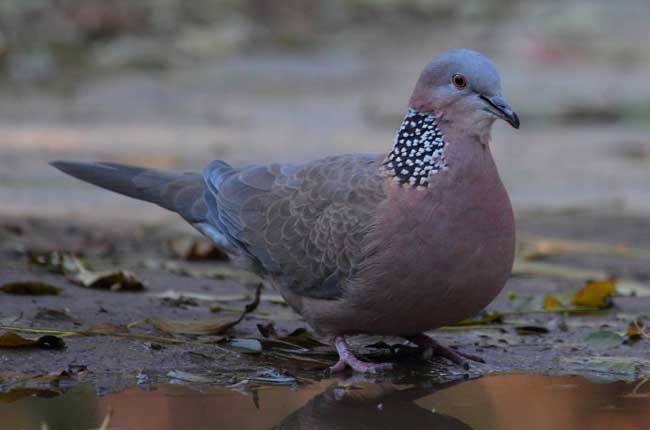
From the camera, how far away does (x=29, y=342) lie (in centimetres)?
483

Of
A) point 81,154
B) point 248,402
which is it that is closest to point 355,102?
point 81,154

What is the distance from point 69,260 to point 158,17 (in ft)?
32.8

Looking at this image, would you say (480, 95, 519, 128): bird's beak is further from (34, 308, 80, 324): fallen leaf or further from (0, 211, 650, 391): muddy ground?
(34, 308, 80, 324): fallen leaf

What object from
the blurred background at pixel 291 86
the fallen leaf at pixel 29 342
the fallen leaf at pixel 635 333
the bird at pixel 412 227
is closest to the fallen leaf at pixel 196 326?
the bird at pixel 412 227

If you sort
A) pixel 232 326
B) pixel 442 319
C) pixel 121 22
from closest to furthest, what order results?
pixel 442 319
pixel 232 326
pixel 121 22

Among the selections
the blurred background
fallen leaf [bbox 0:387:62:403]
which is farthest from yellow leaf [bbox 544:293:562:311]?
the blurred background

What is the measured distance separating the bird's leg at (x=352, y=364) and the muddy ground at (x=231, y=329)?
61 millimetres

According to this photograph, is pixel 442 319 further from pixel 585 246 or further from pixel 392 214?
pixel 585 246

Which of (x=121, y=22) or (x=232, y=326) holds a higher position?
(x=121, y=22)

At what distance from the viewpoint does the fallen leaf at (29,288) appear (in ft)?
18.3

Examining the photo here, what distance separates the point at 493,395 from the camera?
15.0ft

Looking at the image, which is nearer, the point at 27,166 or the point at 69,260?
the point at 69,260

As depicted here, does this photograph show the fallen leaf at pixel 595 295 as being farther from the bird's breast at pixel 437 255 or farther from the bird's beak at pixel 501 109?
the bird's beak at pixel 501 109

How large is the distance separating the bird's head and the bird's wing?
359 millimetres
